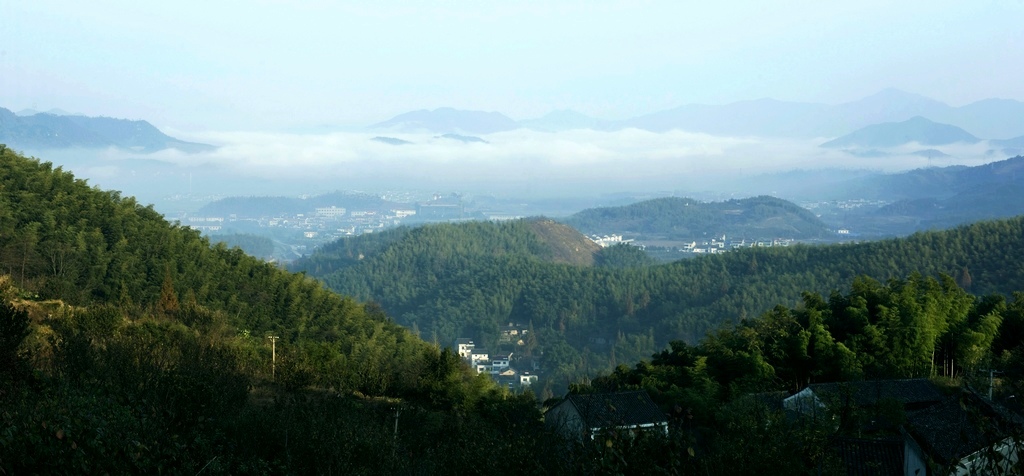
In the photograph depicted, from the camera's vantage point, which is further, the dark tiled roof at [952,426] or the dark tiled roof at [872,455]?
the dark tiled roof at [872,455]

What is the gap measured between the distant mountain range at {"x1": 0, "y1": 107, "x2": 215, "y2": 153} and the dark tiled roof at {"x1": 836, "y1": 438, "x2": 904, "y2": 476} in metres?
112

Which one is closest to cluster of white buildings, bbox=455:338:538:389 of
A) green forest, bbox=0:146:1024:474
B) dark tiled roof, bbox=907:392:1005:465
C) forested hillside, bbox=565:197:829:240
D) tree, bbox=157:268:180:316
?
green forest, bbox=0:146:1024:474

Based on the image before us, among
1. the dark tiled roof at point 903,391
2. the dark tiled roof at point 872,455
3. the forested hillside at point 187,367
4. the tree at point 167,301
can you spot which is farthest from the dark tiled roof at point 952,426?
the tree at point 167,301

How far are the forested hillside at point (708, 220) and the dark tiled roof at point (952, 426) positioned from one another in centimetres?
13426

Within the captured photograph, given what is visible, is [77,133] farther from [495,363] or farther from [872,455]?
[872,455]

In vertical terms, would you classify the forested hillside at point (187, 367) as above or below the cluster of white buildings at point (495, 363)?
above

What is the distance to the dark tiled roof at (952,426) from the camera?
Result: 3.35 m

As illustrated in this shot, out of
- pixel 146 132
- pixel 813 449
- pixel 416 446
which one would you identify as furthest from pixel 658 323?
pixel 146 132

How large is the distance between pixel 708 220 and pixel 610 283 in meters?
90.0

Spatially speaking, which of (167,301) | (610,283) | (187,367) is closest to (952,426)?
(187,367)

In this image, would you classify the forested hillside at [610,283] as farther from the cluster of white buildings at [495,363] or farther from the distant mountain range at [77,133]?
the distant mountain range at [77,133]

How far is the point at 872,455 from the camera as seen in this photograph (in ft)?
40.2

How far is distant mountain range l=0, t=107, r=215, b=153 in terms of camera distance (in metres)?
127

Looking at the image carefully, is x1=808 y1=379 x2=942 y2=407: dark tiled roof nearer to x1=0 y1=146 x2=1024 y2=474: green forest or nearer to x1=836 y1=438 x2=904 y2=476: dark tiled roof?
x1=0 y1=146 x2=1024 y2=474: green forest
